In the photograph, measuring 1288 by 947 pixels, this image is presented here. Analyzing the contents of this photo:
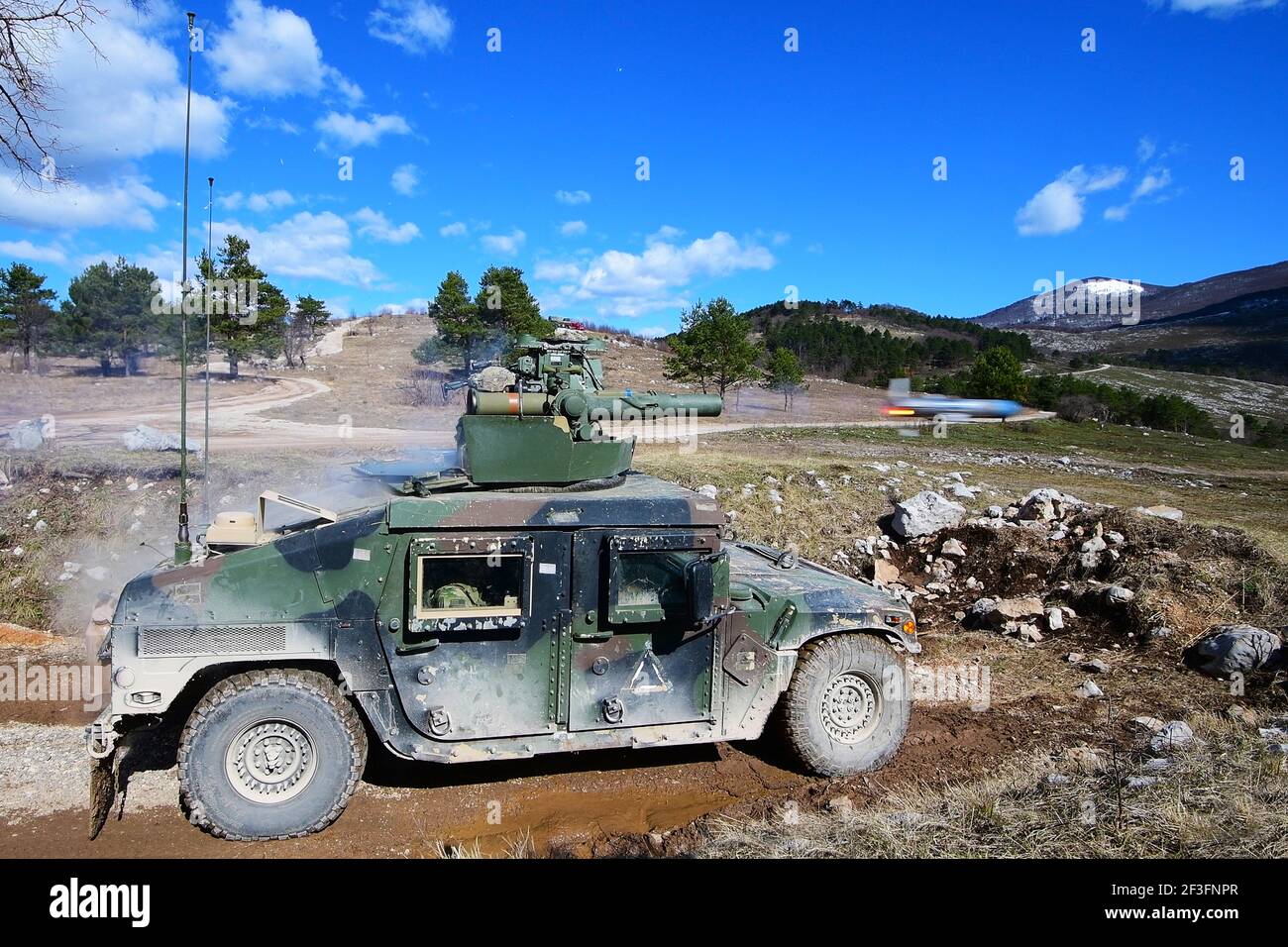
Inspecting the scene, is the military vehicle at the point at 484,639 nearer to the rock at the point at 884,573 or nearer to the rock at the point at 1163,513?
the rock at the point at 884,573

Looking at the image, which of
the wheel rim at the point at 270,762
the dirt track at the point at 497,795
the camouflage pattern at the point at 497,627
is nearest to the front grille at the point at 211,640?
the camouflage pattern at the point at 497,627

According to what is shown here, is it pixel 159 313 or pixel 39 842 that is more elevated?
pixel 159 313

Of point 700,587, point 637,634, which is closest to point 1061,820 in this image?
point 700,587

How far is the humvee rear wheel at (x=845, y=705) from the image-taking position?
622 centimetres

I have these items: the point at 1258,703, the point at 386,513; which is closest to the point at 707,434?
the point at 1258,703

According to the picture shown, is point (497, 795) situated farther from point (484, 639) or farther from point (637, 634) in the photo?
point (637, 634)

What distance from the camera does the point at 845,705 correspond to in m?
6.42

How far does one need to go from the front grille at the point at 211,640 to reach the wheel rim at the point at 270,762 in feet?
1.60

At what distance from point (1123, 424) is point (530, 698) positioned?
35889mm

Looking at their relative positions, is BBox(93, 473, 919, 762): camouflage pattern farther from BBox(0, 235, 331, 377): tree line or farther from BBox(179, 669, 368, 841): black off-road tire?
BBox(0, 235, 331, 377): tree line

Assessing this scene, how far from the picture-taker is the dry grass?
4660 millimetres

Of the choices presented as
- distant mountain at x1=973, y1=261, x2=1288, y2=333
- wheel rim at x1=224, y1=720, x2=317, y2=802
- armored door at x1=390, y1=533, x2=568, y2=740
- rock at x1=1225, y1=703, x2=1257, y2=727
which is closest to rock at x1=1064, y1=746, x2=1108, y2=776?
rock at x1=1225, y1=703, x2=1257, y2=727
